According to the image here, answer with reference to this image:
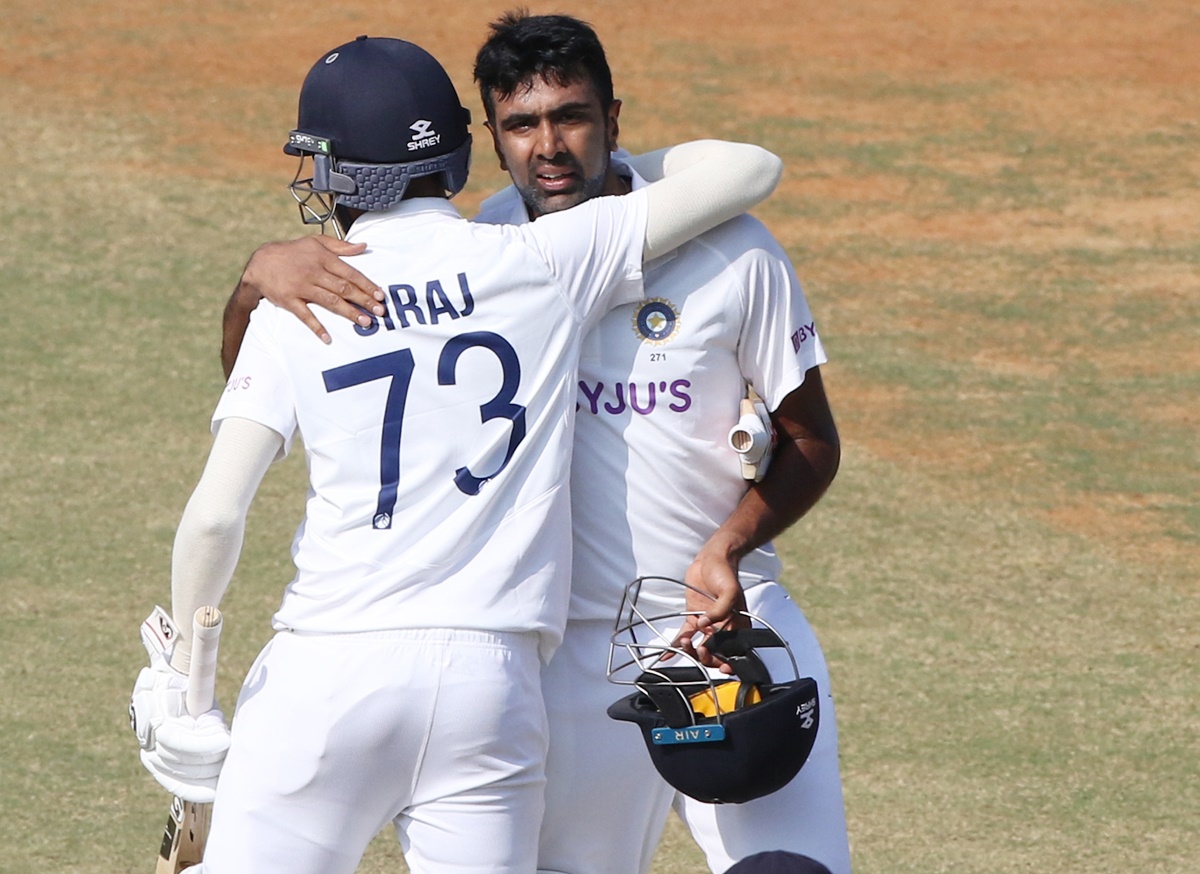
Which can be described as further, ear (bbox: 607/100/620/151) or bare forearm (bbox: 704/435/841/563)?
ear (bbox: 607/100/620/151)

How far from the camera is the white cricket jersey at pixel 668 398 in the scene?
3.58 metres

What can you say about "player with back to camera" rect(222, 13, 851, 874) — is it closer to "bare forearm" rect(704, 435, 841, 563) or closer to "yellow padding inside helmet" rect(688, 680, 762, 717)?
"bare forearm" rect(704, 435, 841, 563)

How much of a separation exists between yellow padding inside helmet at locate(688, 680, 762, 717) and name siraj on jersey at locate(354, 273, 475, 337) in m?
0.81

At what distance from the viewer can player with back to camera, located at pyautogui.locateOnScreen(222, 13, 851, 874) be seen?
358 centimetres

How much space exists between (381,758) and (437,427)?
0.57 m

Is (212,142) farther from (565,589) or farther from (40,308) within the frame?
(565,589)

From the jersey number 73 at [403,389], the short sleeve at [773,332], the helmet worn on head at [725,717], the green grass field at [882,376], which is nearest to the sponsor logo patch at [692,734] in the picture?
the helmet worn on head at [725,717]

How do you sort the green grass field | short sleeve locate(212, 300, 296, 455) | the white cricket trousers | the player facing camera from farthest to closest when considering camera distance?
the green grass field < the player facing camera < short sleeve locate(212, 300, 296, 455) < the white cricket trousers

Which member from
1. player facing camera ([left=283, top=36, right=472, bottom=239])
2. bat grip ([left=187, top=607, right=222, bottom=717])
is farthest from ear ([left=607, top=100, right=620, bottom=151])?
bat grip ([left=187, top=607, right=222, bottom=717])

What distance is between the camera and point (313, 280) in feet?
10.8

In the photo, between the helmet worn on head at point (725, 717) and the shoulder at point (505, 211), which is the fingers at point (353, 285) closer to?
the shoulder at point (505, 211)

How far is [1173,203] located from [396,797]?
972cm

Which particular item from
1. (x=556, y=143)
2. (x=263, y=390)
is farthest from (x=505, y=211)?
(x=263, y=390)

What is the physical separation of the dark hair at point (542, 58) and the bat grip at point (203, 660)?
1239 millimetres
